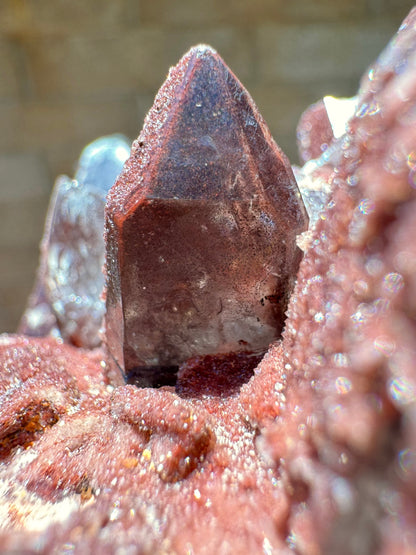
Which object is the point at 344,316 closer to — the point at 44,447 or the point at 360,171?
the point at 360,171

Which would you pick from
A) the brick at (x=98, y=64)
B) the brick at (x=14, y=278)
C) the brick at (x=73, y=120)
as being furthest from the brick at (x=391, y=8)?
the brick at (x=14, y=278)

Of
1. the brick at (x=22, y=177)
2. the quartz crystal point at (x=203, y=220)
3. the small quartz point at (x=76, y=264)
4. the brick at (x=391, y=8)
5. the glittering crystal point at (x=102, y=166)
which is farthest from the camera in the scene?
the brick at (x=22, y=177)

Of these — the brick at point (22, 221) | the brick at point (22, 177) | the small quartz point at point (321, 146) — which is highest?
the brick at point (22, 177)


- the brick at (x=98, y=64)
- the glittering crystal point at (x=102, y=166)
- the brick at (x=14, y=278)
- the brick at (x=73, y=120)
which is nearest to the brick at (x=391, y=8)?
the brick at (x=98, y=64)

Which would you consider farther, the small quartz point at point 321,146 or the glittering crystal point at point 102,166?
the glittering crystal point at point 102,166

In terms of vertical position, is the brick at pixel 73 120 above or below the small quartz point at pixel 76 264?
above

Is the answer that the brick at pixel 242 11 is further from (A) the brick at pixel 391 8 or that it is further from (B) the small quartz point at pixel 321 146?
(B) the small quartz point at pixel 321 146

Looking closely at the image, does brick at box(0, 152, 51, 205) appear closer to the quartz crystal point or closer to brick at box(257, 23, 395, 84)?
brick at box(257, 23, 395, 84)

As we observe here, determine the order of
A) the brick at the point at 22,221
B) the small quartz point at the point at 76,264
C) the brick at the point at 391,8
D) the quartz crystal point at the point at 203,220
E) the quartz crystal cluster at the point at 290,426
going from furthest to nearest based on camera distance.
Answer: the brick at the point at 22,221, the brick at the point at 391,8, the small quartz point at the point at 76,264, the quartz crystal point at the point at 203,220, the quartz crystal cluster at the point at 290,426

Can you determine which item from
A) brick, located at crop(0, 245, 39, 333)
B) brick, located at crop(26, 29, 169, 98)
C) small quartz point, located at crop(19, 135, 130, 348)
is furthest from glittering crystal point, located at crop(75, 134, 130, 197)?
brick, located at crop(0, 245, 39, 333)
